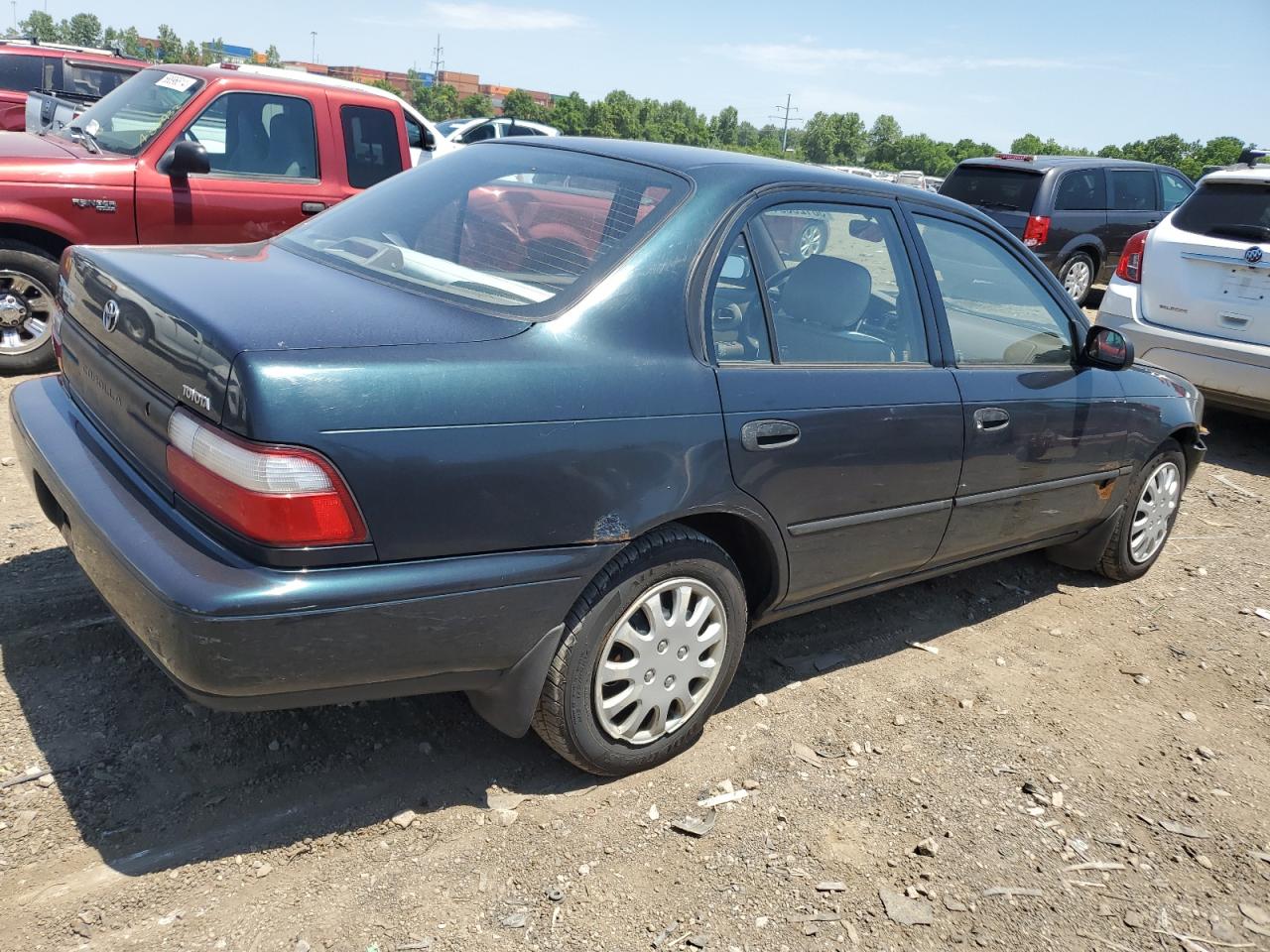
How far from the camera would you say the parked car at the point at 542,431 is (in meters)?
2.24

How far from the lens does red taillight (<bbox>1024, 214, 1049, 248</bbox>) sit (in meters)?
11.7

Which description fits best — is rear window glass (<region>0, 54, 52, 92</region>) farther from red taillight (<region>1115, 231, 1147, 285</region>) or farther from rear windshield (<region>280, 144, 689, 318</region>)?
red taillight (<region>1115, 231, 1147, 285</region>)

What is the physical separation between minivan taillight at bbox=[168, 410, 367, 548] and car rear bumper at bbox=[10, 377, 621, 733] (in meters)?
0.08

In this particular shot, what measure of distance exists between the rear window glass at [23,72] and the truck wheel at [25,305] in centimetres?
715

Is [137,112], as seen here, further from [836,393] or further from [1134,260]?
[1134,260]

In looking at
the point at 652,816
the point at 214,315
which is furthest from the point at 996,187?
the point at 214,315

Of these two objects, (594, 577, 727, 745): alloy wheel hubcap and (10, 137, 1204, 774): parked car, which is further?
(594, 577, 727, 745): alloy wheel hubcap

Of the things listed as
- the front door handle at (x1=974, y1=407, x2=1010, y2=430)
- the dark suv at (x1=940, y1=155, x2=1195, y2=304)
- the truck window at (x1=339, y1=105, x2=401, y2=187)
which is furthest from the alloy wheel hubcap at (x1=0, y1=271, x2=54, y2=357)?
the dark suv at (x1=940, y1=155, x2=1195, y2=304)

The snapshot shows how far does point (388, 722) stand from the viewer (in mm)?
3115

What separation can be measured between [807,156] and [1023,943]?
129286 millimetres

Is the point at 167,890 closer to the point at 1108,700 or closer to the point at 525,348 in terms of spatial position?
the point at 525,348

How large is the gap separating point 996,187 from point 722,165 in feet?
33.2

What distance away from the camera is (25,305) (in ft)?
19.9

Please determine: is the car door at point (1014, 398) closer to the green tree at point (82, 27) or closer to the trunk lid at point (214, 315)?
the trunk lid at point (214, 315)
